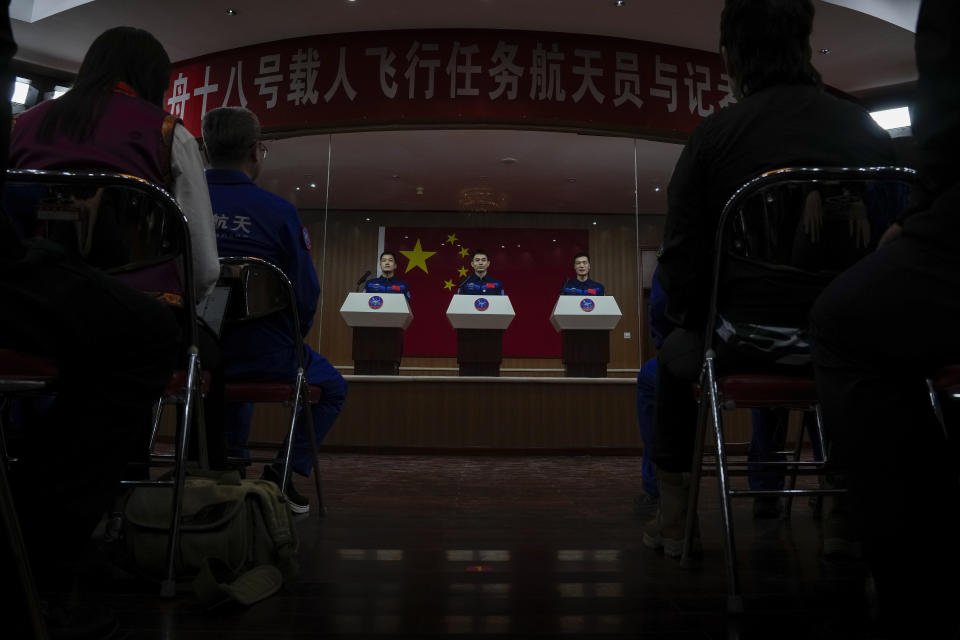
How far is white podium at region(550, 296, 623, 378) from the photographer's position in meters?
4.72

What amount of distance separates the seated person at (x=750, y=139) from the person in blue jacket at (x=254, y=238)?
1.07 metres

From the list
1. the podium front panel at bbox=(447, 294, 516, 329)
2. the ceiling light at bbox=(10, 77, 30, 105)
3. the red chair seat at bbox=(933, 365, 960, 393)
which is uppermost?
the ceiling light at bbox=(10, 77, 30, 105)

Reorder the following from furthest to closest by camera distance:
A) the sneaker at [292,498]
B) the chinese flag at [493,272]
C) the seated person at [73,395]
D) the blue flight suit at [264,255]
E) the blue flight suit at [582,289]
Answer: the chinese flag at [493,272]
the blue flight suit at [582,289]
the sneaker at [292,498]
the blue flight suit at [264,255]
the seated person at [73,395]

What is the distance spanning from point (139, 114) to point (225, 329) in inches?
26.6

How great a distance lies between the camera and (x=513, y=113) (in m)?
4.71

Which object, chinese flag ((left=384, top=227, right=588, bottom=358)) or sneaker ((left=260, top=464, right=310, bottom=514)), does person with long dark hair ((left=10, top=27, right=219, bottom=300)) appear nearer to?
sneaker ((left=260, top=464, right=310, bottom=514))

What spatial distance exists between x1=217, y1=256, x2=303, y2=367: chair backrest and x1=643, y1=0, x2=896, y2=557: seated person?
1013mm

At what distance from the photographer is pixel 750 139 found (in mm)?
1212

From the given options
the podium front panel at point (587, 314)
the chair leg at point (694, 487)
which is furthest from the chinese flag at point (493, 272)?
the chair leg at point (694, 487)

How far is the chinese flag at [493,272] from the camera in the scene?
7.68m

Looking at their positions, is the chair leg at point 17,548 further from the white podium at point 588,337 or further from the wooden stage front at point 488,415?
the white podium at point 588,337

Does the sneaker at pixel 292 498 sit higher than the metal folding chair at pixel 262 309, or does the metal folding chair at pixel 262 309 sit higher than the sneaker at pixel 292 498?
the metal folding chair at pixel 262 309

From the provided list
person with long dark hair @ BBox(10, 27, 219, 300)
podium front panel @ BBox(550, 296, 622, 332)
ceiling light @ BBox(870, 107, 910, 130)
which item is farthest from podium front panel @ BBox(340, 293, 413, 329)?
ceiling light @ BBox(870, 107, 910, 130)

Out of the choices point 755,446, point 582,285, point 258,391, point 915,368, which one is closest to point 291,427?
point 258,391
